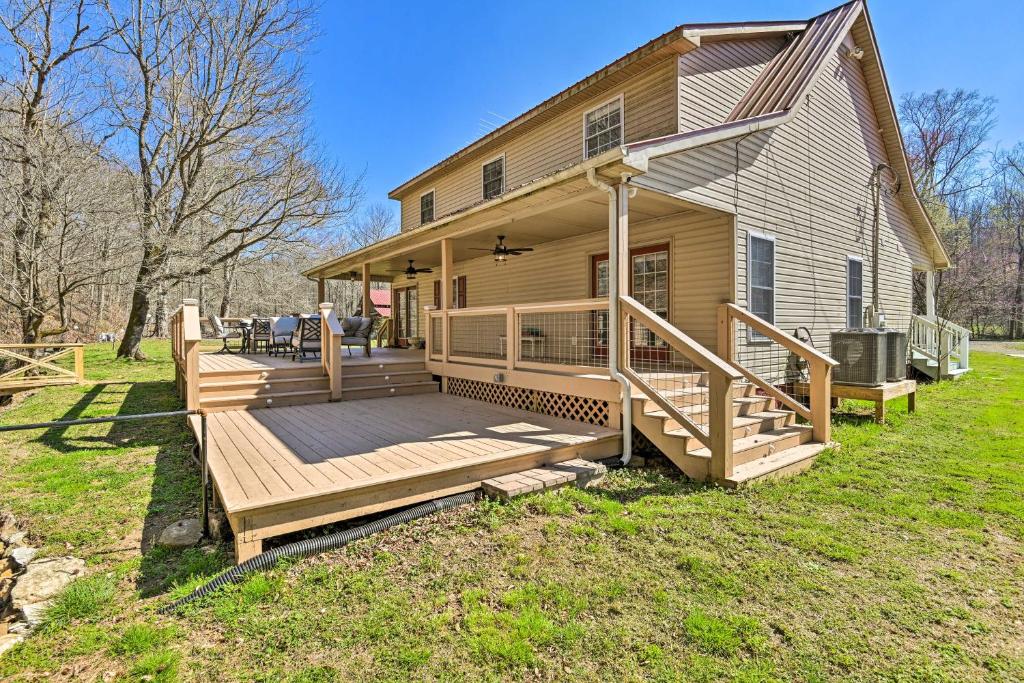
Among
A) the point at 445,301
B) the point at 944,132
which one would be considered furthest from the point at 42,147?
the point at 944,132

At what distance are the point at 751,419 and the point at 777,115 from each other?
498cm

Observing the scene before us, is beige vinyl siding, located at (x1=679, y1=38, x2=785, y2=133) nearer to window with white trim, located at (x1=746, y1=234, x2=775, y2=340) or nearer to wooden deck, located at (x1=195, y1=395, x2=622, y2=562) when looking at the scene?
window with white trim, located at (x1=746, y1=234, x2=775, y2=340)

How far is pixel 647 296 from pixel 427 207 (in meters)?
8.66

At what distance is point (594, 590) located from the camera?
9.57 ft

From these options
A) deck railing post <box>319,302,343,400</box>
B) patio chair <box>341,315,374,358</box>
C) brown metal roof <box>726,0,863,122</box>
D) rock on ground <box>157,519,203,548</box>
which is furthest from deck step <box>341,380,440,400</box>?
brown metal roof <box>726,0,863,122</box>

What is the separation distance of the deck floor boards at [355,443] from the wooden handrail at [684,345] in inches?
50.4

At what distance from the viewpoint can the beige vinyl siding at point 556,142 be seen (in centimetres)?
765

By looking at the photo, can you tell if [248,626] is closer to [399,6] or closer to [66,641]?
[66,641]

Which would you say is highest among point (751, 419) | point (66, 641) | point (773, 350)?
point (773, 350)

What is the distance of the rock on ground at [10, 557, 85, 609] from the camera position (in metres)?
2.99

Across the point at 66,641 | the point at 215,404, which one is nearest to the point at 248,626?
the point at 66,641

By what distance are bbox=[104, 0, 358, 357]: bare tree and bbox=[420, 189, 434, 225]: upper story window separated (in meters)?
3.70

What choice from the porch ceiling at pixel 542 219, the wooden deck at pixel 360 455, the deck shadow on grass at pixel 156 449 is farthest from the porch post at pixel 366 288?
the wooden deck at pixel 360 455

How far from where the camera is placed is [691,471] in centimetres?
477
